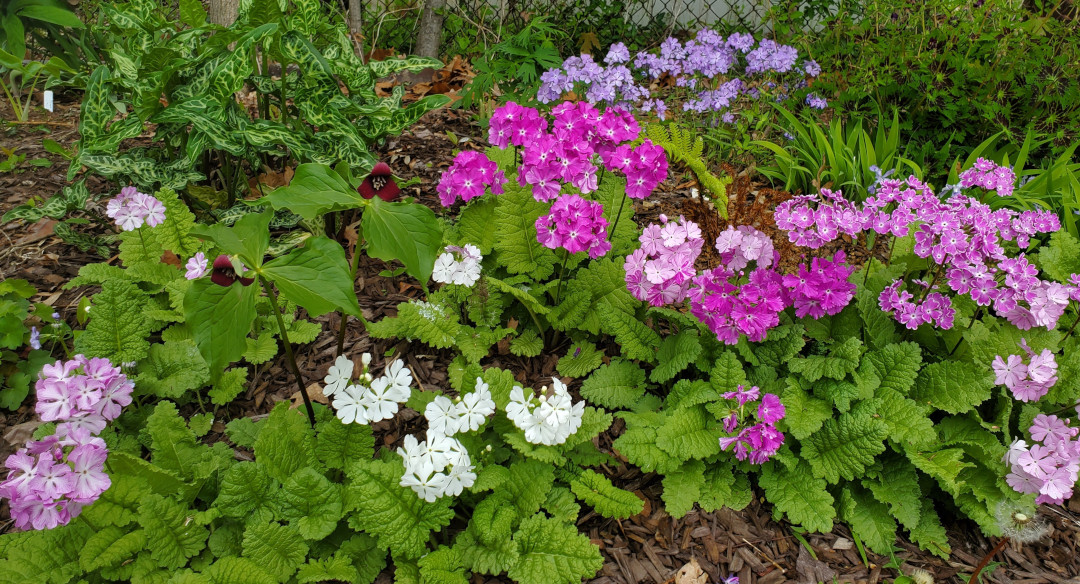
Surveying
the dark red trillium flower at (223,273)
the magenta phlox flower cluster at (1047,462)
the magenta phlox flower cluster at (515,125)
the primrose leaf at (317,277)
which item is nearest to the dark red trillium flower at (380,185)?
the primrose leaf at (317,277)

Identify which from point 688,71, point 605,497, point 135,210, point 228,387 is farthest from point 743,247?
point 135,210

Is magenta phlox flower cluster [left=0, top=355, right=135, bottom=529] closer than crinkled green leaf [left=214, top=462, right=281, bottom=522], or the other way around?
magenta phlox flower cluster [left=0, top=355, right=135, bottom=529]

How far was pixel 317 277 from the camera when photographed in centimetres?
160

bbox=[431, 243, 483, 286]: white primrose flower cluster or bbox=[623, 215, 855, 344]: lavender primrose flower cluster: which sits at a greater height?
bbox=[623, 215, 855, 344]: lavender primrose flower cluster

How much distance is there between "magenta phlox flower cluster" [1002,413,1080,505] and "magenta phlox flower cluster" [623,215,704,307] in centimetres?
101

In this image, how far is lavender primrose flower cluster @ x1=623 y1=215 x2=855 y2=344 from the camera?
6.44 ft

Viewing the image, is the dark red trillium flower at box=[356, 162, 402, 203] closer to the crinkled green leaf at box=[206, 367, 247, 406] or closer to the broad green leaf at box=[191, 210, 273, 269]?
the broad green leaf at box=[191, 210, 273, 269]

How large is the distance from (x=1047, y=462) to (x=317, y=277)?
1.97 meters

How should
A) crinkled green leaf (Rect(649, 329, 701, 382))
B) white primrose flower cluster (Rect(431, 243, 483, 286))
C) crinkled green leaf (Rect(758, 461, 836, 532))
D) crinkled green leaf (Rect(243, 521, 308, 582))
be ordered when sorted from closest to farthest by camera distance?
crinkled green leaf (Rect(243, 521, 308, 582)), crinkled green leaf (Rect(758, 461, 836, 532)), crinkled green leaf (Rect(649, 329, 701, 382)), white primrose flower cluster (Rect(431, 243, 483, 286))

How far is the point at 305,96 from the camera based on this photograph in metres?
2.53

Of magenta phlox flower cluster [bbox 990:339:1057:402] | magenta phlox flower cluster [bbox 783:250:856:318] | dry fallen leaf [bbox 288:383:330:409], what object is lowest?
dry fallen leaf [bbox 288:383:330:409]

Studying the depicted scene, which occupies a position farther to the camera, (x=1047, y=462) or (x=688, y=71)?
(x=688, y=71)

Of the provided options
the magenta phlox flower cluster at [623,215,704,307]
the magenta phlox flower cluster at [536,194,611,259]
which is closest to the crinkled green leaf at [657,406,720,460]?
the magenta phlox flower cluster at [623,215,704,307]

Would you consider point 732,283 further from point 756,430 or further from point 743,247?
point 756,430
